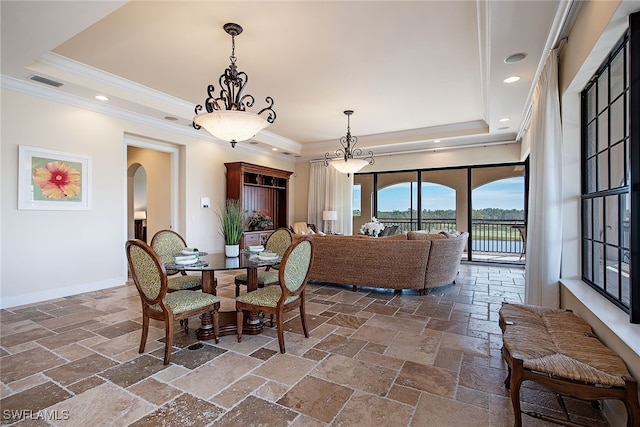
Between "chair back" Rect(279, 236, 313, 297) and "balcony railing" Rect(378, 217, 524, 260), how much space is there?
5339mm

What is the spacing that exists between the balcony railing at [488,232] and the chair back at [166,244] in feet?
18.0

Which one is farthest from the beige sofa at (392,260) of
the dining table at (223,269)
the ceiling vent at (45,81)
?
the ceiling vent at (45,81)

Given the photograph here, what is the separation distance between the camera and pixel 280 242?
12.6 ft

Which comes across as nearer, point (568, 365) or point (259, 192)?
point (568, 365)

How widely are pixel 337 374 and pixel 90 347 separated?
7.03 feet

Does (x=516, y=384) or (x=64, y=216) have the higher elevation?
(x=64, y=216)

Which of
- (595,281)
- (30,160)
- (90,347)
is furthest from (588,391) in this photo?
(30,160)

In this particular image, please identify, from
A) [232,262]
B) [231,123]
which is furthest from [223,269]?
[231,123]

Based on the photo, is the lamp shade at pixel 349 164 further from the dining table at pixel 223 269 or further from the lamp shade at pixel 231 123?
the dining table at pixel 223 269

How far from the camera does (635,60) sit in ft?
5.63

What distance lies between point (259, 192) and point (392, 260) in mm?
4168

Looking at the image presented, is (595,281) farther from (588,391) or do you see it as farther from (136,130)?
(136,130)

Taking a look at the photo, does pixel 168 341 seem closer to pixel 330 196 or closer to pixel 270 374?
pixel 270 374

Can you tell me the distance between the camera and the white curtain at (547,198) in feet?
8.75
